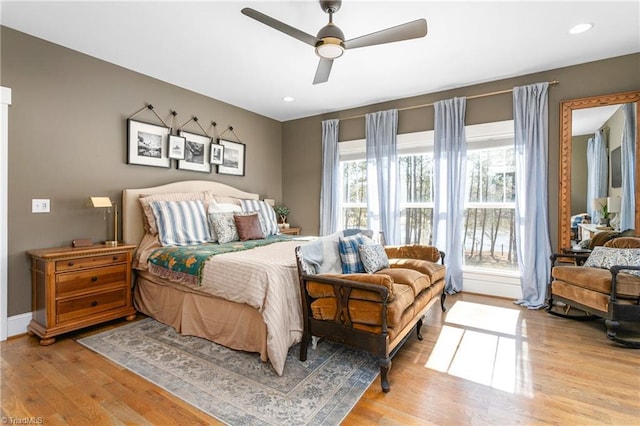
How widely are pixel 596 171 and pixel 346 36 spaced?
310cm

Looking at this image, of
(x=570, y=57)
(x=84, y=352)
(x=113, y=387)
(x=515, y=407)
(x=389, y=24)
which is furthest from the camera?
(x=570, y=57)

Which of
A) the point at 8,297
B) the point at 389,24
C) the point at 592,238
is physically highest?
the point at 389,24

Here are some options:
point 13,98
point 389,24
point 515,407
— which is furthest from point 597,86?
point 13,98

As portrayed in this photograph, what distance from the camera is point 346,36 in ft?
9.30

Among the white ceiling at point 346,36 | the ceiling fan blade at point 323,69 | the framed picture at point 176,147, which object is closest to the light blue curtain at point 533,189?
the white ceiling at point 346,36

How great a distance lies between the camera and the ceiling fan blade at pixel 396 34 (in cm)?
216

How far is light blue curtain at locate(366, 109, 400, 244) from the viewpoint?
4.46 meters

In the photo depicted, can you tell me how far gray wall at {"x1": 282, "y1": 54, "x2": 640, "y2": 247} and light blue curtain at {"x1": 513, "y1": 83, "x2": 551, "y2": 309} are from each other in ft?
0.34

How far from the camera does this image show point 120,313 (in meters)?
3.00

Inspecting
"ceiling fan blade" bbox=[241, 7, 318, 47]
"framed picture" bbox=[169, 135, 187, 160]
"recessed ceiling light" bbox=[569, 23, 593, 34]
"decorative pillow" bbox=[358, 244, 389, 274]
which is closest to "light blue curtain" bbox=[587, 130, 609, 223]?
"recessed ceiling light" bbox=[569, 23, 593, 34]

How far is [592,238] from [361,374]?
3.10 m

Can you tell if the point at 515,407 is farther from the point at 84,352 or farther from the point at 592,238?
the point at 84,352

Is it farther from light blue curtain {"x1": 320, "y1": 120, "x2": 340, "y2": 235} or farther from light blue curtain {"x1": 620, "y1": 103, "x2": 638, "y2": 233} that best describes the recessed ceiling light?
light blue curtain {"x1": 320, "y1": 120, "x2": 340, "y2": 235}

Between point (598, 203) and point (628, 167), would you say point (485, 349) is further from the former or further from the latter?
point (628, 167)
